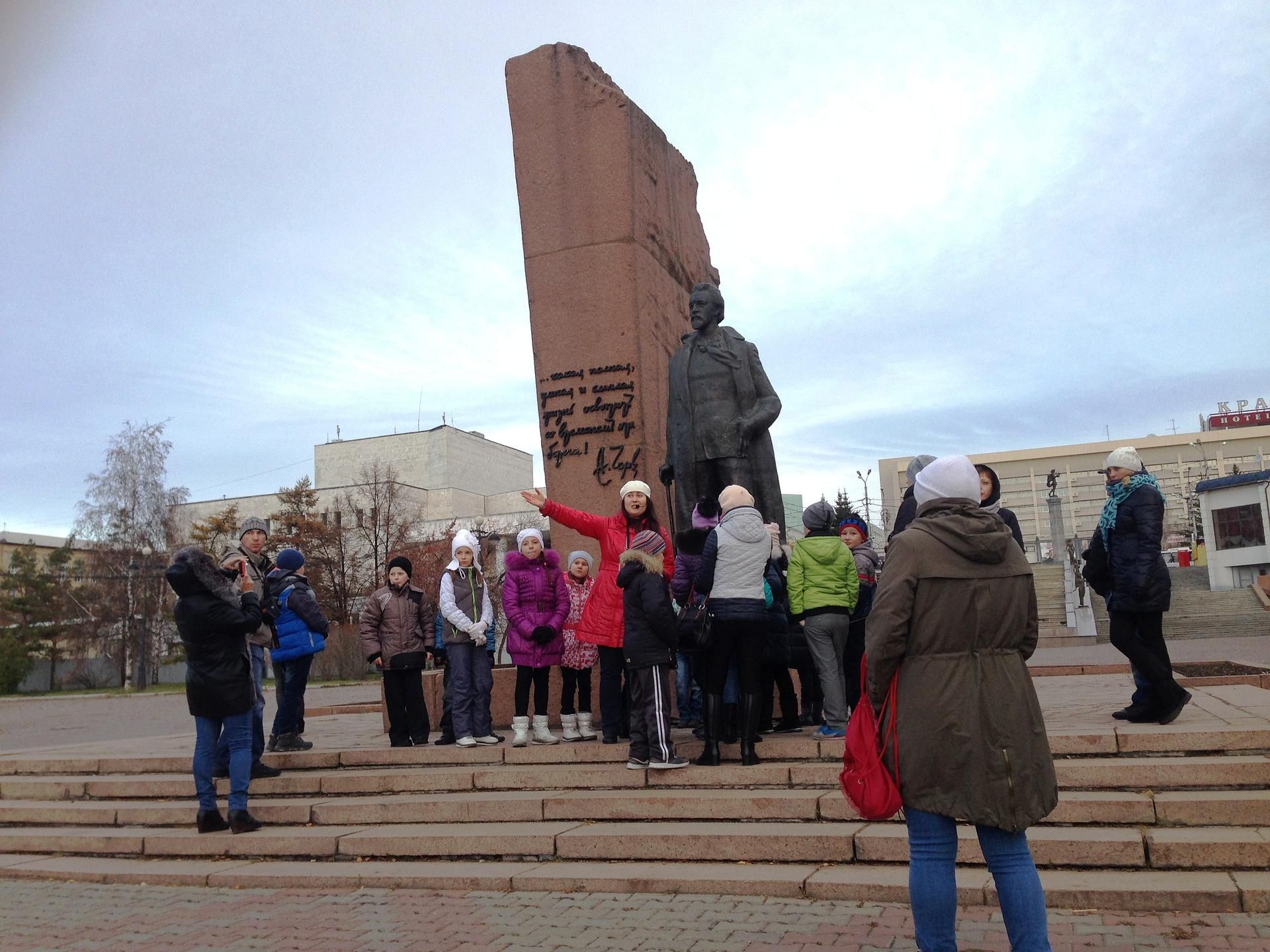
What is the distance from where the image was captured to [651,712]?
632cm

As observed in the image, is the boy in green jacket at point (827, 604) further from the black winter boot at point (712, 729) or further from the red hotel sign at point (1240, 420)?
the red hotel sign at point (1240, 420)

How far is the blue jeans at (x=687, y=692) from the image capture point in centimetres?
784

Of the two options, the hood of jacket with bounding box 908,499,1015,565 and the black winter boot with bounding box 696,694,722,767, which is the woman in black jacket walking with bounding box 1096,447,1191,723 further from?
the hood of jacket with bounding box 908,499,1015,565

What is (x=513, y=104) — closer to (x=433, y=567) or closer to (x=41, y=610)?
(x=433, y=567)

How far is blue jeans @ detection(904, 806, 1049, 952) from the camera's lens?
3.11 m

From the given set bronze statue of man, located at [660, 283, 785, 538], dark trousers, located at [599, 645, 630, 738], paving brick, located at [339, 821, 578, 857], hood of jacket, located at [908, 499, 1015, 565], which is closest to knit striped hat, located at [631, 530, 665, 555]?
dark trousers, located at [599, 645, 630, 738]

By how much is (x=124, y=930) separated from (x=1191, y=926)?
471 cm

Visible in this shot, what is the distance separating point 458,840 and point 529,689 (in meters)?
1.71

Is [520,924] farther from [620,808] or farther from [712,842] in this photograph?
[620,808]

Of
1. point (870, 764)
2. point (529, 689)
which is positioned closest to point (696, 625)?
point (529, 689)

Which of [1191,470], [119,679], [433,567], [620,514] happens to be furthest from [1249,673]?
[1191,470]

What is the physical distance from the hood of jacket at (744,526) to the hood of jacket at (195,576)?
10.1 ft

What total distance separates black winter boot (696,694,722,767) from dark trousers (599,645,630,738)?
32.7 inches

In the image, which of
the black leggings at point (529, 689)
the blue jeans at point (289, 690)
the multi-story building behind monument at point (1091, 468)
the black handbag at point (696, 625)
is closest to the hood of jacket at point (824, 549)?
the black handbag at point (696, 625)
